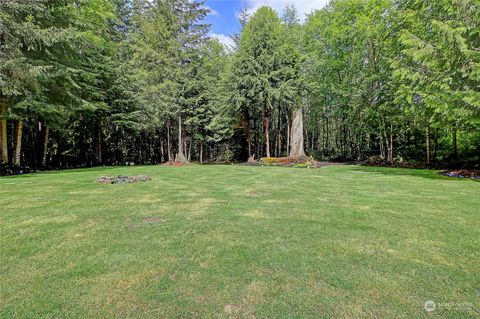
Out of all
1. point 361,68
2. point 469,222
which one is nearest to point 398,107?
point 361,68

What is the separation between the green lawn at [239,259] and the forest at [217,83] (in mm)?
8671

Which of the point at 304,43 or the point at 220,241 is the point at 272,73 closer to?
the point at 304,43

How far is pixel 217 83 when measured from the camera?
20.9m

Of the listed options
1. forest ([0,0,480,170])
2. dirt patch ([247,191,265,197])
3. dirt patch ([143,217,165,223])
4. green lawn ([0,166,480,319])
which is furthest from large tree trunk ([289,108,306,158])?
dirt patch ([143,217,165,223])

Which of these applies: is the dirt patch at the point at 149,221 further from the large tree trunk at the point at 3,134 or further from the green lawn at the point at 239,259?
the large tree trunk at the point at 3,134

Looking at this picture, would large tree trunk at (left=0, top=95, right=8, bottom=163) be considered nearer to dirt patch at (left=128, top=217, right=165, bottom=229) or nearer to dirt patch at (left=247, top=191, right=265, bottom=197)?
dirt patch at (left=128, top=217, right=165, bottom=229)

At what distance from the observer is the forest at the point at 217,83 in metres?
12.7

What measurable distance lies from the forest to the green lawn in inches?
341

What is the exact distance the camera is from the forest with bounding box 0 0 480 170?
1266cm

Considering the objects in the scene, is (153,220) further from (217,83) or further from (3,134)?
(217,83)

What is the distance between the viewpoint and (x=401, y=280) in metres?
2.41

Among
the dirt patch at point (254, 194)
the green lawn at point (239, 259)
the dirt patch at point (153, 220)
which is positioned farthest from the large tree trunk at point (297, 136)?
the dirt patch at point (153, 220)

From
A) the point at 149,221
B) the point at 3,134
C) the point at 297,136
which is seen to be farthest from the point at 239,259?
the point at 297,136

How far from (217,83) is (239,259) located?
1960 cm
